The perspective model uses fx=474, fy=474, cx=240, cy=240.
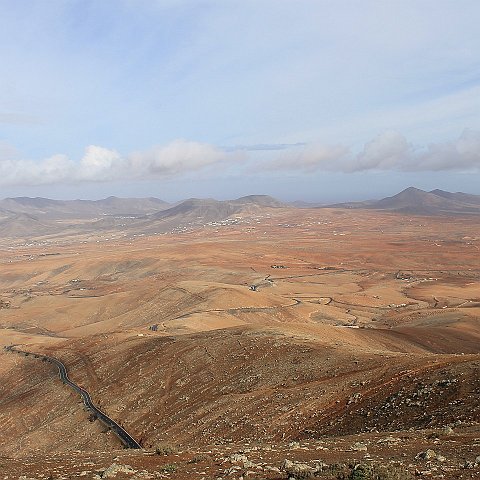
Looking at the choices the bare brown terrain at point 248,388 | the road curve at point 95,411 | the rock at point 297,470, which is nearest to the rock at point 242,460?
the bare brown terrain at point 248,388

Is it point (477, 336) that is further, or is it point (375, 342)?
point (477, 336)

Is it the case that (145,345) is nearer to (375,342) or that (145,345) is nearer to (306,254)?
(375,342)

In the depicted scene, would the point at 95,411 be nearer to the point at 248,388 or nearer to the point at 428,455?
the point at 248,388

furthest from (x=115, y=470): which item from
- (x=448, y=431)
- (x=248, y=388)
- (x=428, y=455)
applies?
(x=248, y=388)

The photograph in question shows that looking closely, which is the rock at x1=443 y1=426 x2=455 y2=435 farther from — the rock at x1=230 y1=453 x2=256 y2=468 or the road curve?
the road curve

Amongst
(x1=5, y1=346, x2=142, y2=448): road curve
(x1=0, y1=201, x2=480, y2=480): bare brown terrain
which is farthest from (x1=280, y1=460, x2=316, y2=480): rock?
(x1=5, y1=346, x2=142, y2=448): road curve

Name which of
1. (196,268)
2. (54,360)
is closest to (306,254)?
(196,268)

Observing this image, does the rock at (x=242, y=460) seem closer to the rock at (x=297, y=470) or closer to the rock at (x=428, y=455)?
the rock at (x=297, y=470)
